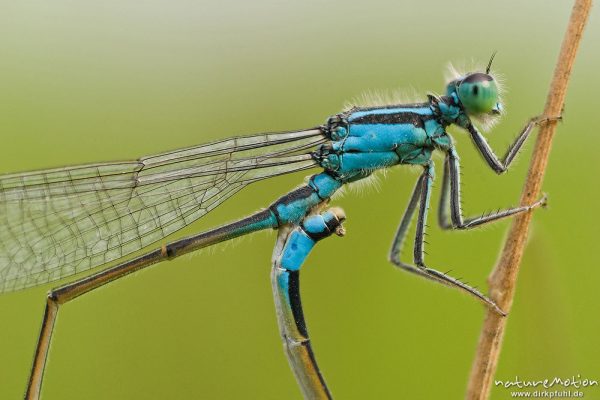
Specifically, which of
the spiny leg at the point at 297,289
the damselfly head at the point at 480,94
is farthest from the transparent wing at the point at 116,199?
the damselfly head at the point at 480,94

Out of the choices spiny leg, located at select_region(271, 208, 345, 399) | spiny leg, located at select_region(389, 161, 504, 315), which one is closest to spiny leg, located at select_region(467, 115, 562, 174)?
spiny leg, located at select_region(389, 161, 504, 315)

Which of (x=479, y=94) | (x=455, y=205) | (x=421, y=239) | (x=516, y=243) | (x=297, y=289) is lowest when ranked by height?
(x=516, y=243)

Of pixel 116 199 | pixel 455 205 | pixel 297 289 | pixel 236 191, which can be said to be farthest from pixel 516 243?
pixel 116 199

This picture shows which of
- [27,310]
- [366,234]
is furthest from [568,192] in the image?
[27,310]

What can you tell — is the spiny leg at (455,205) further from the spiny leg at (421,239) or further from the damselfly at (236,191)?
the spiny leg at (421,239)

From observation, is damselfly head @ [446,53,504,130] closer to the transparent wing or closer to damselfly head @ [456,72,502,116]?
damselfly head @ [456,72,502,116]

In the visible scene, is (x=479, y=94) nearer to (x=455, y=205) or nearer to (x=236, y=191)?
(x=455, y=205)
